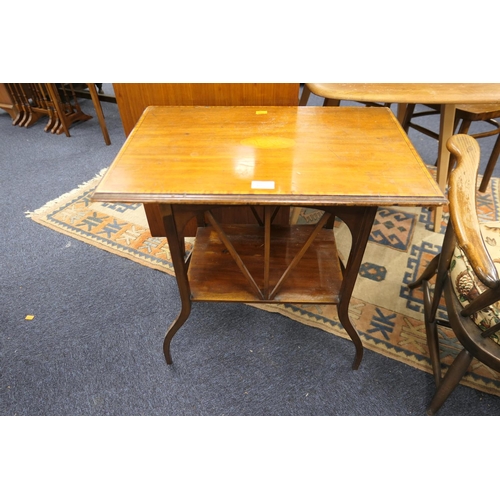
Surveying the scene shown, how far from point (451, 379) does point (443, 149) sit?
3.64 ft

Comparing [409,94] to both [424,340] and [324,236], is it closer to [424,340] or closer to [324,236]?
[324,236]

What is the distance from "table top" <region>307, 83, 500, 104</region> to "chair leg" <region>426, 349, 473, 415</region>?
33.4 inches

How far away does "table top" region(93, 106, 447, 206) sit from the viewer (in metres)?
0.70

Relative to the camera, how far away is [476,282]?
2.85 feet

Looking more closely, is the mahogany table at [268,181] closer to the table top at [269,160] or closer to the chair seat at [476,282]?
the table top at [269,160]

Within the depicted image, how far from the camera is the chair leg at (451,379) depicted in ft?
2.95

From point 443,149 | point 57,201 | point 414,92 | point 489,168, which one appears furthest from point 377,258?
point 57,201

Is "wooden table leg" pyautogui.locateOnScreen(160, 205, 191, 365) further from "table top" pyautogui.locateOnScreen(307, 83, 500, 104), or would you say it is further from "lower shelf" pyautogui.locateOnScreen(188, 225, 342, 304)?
"table top" pyautogui.locateOnScreen(307, 83, 500, 104)

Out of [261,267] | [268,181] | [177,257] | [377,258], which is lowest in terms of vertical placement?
[377,258]

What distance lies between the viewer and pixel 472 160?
0.77 metres

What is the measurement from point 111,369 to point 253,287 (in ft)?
2.02

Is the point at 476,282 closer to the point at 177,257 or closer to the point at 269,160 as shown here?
the point at 269,160

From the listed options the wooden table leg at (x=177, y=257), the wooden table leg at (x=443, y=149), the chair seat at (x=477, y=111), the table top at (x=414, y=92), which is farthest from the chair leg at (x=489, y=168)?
the wooden table leg at (x=177, y=257)

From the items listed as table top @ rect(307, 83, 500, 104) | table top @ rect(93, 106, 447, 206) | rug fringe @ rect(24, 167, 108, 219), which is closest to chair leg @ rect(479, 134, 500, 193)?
table top @ rect(307, 83, 500, 104)
